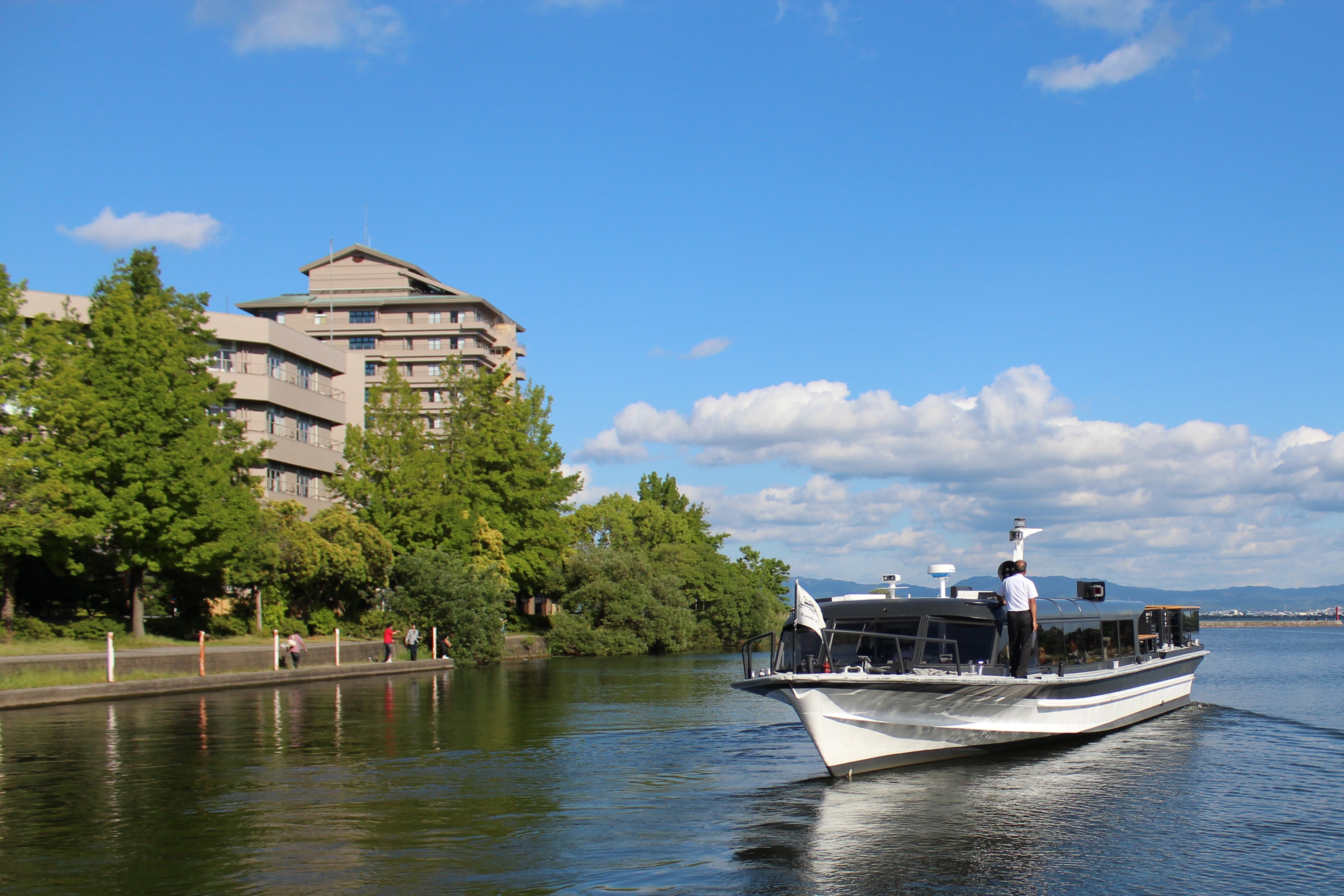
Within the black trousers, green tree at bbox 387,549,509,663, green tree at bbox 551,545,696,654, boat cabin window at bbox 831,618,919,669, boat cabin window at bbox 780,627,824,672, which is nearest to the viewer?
boat cabin window at bbox 780,627,824,672

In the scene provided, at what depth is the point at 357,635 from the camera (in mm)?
53281

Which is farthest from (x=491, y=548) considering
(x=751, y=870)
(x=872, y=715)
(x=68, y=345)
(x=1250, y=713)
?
(x=751, y=870)

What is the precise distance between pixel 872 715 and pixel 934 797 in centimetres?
192

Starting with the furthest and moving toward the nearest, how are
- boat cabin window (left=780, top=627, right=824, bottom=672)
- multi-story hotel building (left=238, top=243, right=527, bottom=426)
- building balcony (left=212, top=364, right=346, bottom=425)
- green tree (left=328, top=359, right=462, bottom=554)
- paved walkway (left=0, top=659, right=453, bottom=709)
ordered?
multi-story hotel building (left=238, top=243, right=527, bottom=426), building balcony (left=212, top=364, right=346, bottom=425), green tree (left=328, top=359, right=462, bottom=554), paved walkway (left=0, top=659, right=453, bottom=709), boat cabin window (left=780, top=627, right=824, bottom=672)

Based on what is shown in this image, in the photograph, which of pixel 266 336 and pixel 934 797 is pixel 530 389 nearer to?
pixel 266 336

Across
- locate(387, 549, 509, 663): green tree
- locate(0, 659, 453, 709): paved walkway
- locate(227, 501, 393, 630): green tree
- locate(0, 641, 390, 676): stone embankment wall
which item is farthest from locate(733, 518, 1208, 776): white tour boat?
locate(387, 549, 509, 663): green tree

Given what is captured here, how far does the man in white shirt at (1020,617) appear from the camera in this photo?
19.0 metres

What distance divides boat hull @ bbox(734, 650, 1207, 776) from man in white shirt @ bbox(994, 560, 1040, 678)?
358 millimetres

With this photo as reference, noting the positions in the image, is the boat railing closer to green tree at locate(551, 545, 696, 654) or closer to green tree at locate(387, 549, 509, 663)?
green tree at locate(387, 549, 509, 663)

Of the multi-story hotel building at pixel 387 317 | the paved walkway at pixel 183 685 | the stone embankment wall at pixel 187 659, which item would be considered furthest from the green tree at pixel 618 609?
the multi-story hotel building at pixel 387 317

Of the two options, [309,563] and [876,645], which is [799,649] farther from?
[309,563]

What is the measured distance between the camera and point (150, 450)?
41.8 m

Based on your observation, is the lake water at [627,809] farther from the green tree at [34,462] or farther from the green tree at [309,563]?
the green tree at [309,563]

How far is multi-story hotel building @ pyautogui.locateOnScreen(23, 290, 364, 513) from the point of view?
65.1 metres
